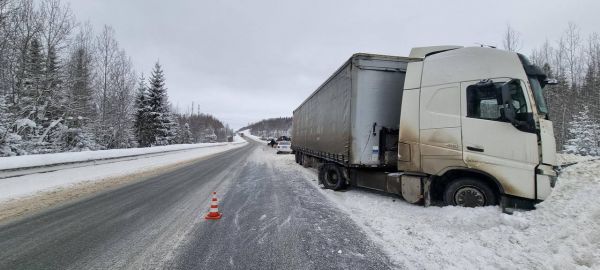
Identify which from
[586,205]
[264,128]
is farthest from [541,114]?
[264,128]

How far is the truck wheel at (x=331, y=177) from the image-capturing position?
884 cm

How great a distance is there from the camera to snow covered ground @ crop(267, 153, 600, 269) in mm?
3572

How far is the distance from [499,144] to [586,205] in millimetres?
1447

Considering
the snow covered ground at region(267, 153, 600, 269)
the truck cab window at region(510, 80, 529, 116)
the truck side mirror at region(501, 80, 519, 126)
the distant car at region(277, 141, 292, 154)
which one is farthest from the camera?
the distant car at region(277, 141, 292, 154)

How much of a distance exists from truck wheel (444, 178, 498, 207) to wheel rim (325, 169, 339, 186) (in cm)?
392

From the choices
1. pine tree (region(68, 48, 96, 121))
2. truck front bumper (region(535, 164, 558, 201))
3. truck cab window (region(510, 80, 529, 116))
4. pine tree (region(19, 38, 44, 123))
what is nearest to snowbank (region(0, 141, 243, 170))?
pine tree (region(19, 38, 44, 123))

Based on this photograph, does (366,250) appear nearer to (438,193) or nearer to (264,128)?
(438,193)

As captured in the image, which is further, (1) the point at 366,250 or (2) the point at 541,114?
(2) the point at 541,114

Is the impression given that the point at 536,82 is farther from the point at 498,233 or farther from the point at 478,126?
the point at 498,233

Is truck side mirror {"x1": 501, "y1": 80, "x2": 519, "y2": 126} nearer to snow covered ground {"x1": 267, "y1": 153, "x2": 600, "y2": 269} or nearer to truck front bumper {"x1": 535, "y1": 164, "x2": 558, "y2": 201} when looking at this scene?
truck front bumper {"x1": 535, "y1": 164, "x2": 558, "y2": 201}

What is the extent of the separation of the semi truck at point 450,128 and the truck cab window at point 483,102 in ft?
0.05

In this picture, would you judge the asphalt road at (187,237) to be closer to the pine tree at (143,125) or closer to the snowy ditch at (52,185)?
the snowy ditch at (52,185)

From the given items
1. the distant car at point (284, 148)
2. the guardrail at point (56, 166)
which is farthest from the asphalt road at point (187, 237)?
the distant car at point (284, 148)

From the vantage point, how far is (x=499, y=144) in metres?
5.12
